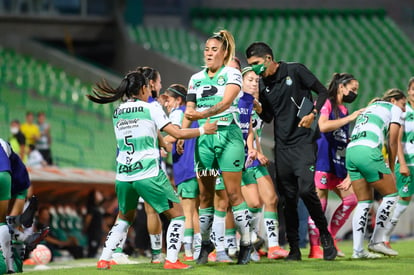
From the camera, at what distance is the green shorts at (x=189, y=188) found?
40.4 ft

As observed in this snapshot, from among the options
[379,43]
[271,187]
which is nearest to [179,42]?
[379,43]

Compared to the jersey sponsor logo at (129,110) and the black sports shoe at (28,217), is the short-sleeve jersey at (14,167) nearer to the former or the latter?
A: the black sports shoe at (28,217)

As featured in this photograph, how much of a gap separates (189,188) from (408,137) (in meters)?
3.03

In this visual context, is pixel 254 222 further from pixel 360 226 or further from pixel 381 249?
pixel 381 249

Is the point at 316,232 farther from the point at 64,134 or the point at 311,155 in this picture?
the point at 64,134

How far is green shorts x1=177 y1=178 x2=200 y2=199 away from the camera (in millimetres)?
12312

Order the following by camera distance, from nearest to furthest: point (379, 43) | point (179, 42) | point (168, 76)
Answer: point (168, 76)
point (179, 42)
point (379, 43)

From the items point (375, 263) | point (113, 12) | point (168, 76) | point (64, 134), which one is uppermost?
point (113, 12)

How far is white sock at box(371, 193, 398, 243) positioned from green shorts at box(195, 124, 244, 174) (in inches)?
85.1

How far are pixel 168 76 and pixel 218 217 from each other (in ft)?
69.6

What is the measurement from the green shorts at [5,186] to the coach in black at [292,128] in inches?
116

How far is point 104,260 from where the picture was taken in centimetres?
1005

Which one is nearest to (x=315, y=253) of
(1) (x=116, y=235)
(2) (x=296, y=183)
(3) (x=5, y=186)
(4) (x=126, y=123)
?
(2) (x=296, y=183)

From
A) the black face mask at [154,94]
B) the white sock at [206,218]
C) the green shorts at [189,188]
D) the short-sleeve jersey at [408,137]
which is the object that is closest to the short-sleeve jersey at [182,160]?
the green shorts at [189,188]
